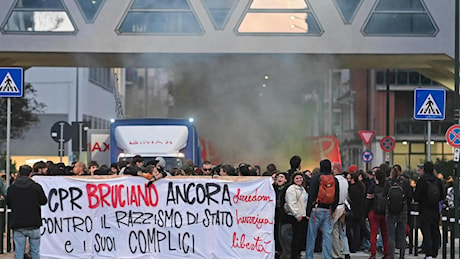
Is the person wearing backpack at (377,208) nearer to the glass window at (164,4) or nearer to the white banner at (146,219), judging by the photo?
the white banner at (146,219)

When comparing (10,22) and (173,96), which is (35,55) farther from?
(173,96)

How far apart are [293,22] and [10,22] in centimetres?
827

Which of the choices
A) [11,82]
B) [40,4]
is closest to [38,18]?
[40,4]

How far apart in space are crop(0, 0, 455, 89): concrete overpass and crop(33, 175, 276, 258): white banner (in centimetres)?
1357

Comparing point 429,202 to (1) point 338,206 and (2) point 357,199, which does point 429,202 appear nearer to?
(2) point 357,199

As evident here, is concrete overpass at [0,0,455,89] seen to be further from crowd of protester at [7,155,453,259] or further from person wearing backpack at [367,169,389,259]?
person wearing backpack at [367,169,389,259]

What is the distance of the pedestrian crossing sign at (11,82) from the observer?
1662cm

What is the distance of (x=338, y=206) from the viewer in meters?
16.6

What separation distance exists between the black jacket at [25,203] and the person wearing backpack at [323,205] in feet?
15.2

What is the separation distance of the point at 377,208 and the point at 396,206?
14.4 inches

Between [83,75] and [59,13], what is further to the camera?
[83,75]

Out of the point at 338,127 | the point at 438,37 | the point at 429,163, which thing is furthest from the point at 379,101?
the point at 429,163

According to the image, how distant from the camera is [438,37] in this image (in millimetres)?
28672

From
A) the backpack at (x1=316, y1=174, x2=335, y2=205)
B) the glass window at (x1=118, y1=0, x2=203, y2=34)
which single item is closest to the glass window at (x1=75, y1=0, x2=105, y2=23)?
the glass window at (x1=118, y1=0, x2=203, y2=34)
